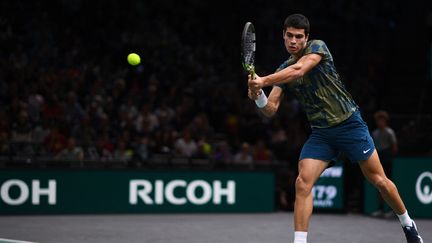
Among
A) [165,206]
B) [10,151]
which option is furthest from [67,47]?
A: [165,206]

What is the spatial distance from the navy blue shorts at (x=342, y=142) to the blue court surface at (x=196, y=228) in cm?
196

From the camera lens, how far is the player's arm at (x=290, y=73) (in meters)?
6.15

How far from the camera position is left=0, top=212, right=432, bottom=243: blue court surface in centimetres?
875

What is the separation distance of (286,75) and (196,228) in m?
4.12

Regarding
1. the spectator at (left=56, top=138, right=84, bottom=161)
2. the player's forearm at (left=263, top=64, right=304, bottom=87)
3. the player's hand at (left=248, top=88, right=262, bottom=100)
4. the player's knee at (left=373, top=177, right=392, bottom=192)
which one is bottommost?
the spectator at (left=56, top=138, right=84, bottom=161)

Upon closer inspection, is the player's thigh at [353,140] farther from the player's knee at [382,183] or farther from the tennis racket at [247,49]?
the tennis racket at [247,49]

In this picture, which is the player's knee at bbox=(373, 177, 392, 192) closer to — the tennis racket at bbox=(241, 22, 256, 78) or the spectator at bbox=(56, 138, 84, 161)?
the tennis racket at bbox=(241, 22, 256, 78)

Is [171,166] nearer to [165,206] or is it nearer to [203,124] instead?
[165,206]

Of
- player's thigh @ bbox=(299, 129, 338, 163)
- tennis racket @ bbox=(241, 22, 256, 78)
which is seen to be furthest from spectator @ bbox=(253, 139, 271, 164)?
tennis racket @ bbox=(241, 22, 256, 78)

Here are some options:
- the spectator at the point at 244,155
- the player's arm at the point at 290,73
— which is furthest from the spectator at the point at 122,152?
the player's arm at the point at 290,73

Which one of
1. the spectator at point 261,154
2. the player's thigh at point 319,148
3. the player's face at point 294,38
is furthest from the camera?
the spectator at point 261,154

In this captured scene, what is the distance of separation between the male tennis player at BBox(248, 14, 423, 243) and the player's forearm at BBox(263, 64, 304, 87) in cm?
10

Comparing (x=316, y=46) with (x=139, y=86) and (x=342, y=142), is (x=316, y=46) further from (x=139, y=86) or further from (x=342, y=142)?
(x=139, y=86)

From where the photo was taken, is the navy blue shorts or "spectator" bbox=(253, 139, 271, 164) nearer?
the navy blue shorts
